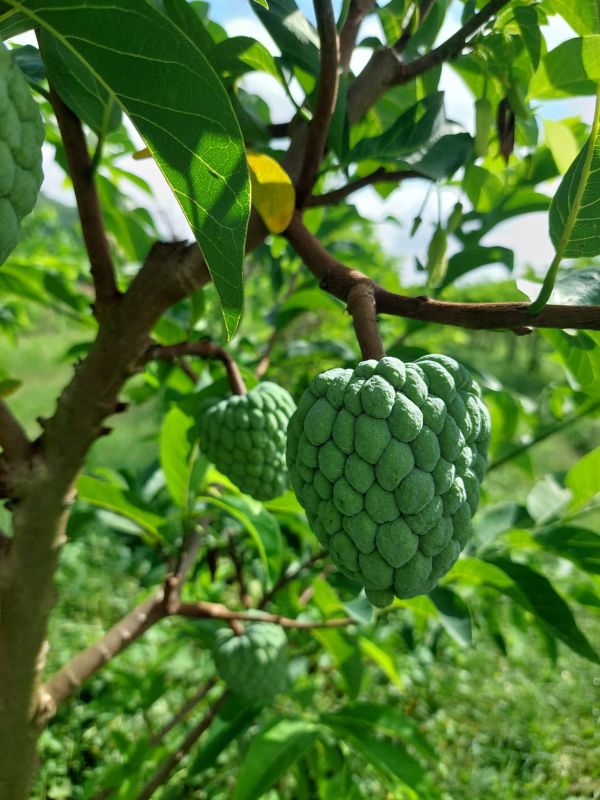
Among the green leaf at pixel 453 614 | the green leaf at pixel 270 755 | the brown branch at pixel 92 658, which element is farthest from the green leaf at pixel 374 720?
the brown branch at pixel 92 658

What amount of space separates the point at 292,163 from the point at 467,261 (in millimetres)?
746

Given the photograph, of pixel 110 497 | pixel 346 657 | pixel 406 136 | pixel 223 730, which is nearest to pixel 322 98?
pixel 406 136

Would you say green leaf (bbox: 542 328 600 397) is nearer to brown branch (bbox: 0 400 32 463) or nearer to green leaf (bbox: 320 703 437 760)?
brown branch (bbox: 0 400 32 463)

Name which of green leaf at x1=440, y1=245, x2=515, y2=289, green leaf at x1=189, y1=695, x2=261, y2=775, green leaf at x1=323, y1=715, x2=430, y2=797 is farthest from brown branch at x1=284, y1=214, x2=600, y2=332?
green leaf at x1=189, y1=695, x2=261, y2=775

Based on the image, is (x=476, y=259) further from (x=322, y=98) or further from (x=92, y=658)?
(x=92, y=658)

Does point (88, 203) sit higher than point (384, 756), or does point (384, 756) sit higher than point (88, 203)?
point (88, 203)

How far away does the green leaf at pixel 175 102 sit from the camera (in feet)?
1.81

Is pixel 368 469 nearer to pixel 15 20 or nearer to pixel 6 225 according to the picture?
pixel 6 225

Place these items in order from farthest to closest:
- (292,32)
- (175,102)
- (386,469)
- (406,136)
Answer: (406,136) < (292,32) < (386,469) < (175,102)

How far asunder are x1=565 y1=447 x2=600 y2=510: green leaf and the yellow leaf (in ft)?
2.77

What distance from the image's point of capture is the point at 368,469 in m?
0.71

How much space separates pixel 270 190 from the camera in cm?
86

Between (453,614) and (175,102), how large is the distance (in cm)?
108

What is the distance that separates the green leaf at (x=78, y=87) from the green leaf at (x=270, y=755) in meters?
1.29
